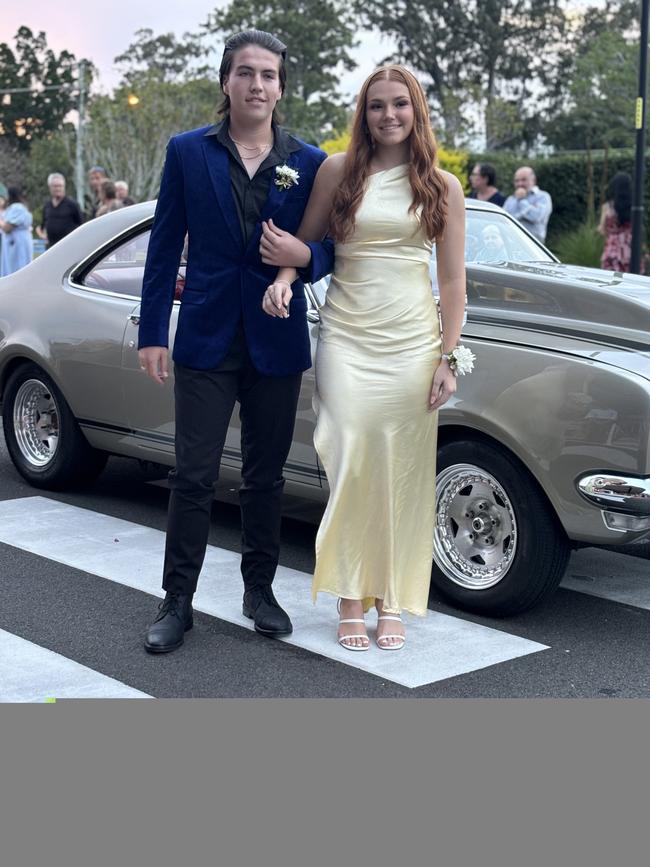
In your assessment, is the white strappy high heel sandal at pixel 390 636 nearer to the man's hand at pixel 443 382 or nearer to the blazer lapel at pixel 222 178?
the man's hand at pixel 443 382

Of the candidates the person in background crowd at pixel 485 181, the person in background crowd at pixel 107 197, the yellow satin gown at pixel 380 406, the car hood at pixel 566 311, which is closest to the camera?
the yellow satin gown at pixel 380 406

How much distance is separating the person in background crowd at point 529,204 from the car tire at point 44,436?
6.18 meters

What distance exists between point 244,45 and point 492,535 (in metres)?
2.02

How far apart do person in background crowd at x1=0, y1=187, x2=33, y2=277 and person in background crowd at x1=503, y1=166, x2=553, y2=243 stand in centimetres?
575

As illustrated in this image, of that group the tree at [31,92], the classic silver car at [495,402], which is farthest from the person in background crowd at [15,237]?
the tree at [31,92]

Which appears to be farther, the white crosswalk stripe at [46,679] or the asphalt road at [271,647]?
the asphalt road at [271,647]

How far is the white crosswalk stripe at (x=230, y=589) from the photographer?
420cm

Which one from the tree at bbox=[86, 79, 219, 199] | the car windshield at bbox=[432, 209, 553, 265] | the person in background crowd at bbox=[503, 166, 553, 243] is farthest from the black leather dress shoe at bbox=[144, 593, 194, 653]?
the tree at bbox=[86, 79, 219, 199]

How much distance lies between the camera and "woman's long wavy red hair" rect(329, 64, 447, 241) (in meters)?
4.02

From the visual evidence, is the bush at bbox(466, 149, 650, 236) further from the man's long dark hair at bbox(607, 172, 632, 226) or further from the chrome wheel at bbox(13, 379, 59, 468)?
the chrome wheel at bbox(13, 379, 59, 468)

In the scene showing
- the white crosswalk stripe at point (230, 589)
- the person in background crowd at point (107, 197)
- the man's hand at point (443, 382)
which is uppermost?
the person in background crowd at point (107, 197)

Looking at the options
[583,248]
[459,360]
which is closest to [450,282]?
[459,360]

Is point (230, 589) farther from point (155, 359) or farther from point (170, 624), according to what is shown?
point (155, 359)

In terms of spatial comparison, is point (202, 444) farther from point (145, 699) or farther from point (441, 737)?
point (441, 737)
